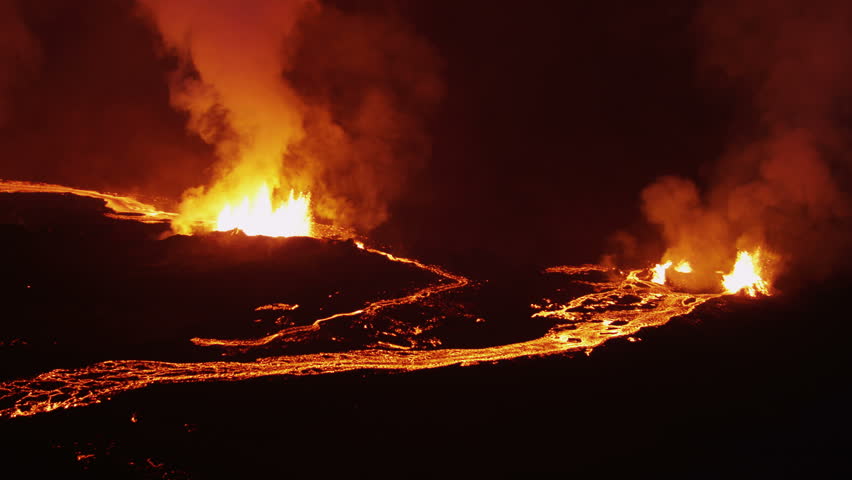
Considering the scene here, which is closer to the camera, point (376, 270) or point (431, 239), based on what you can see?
point (376, 270)

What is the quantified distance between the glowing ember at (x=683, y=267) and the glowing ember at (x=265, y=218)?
617 inches

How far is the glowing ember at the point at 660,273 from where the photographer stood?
2306 centimetres

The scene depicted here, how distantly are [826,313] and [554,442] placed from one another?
1455cm

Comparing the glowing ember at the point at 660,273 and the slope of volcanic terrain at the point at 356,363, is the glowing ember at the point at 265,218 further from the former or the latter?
the glowing ember at the point at 660,273

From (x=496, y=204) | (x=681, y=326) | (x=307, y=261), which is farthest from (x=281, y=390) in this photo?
(x=496, y=204)

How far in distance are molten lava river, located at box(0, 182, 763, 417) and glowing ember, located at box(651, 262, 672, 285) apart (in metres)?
0.26

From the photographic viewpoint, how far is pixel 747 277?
933 inches

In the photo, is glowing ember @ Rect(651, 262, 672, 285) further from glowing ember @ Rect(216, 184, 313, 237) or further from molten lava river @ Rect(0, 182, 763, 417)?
glowing ember @ Rect(216, 184, 313, 237)

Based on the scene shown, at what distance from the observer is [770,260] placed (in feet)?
83.4

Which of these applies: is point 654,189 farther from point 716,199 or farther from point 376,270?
point 376,270

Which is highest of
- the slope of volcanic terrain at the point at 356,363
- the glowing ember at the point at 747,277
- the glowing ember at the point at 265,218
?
the glowing ember at the point at 265,218

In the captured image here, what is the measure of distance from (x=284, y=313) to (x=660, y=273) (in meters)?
15.9

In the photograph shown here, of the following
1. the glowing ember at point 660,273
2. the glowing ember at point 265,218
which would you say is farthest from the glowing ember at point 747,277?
the glowing ember at point 265,218

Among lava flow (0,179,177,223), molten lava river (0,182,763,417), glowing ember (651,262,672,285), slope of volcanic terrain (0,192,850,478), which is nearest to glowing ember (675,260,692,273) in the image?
glowing ember (651,262,672,285)
